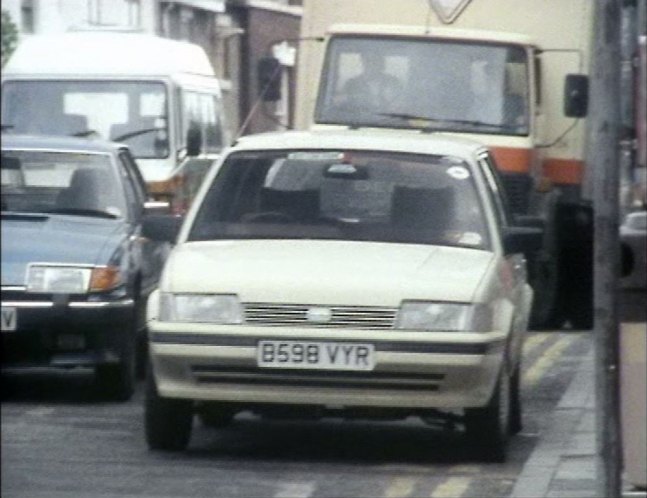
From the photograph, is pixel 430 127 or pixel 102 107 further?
pixel 430 127

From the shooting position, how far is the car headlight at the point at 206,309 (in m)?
8.00

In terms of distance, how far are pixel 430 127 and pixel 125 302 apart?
6.08 m

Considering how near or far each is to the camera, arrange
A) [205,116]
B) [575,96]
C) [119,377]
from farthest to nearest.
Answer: [575,96] → [205,116] → [119,377]

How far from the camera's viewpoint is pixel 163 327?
26.5 feet

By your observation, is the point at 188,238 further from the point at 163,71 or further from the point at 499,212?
the point at 499,212

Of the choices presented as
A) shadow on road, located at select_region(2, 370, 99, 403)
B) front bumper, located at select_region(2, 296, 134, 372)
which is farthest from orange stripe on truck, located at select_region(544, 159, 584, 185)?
front bumper, located at select_region(2, 296, 134, 372)

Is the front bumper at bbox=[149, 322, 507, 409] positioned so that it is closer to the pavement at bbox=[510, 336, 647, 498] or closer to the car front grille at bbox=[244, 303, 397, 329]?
the car front grille at bbox=[244, 303, 397, 329]

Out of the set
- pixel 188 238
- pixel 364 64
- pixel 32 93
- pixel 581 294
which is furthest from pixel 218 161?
pixel 581 294

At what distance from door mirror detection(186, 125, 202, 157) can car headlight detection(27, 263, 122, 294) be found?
709mm

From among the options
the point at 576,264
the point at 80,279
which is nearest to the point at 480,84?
the point at 576,264

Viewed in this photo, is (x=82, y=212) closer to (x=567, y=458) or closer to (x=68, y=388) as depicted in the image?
(x=567, y=458)

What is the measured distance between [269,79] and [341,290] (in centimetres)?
590

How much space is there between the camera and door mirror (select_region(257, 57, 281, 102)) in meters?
13.5

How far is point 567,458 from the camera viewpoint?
28.0 ft
